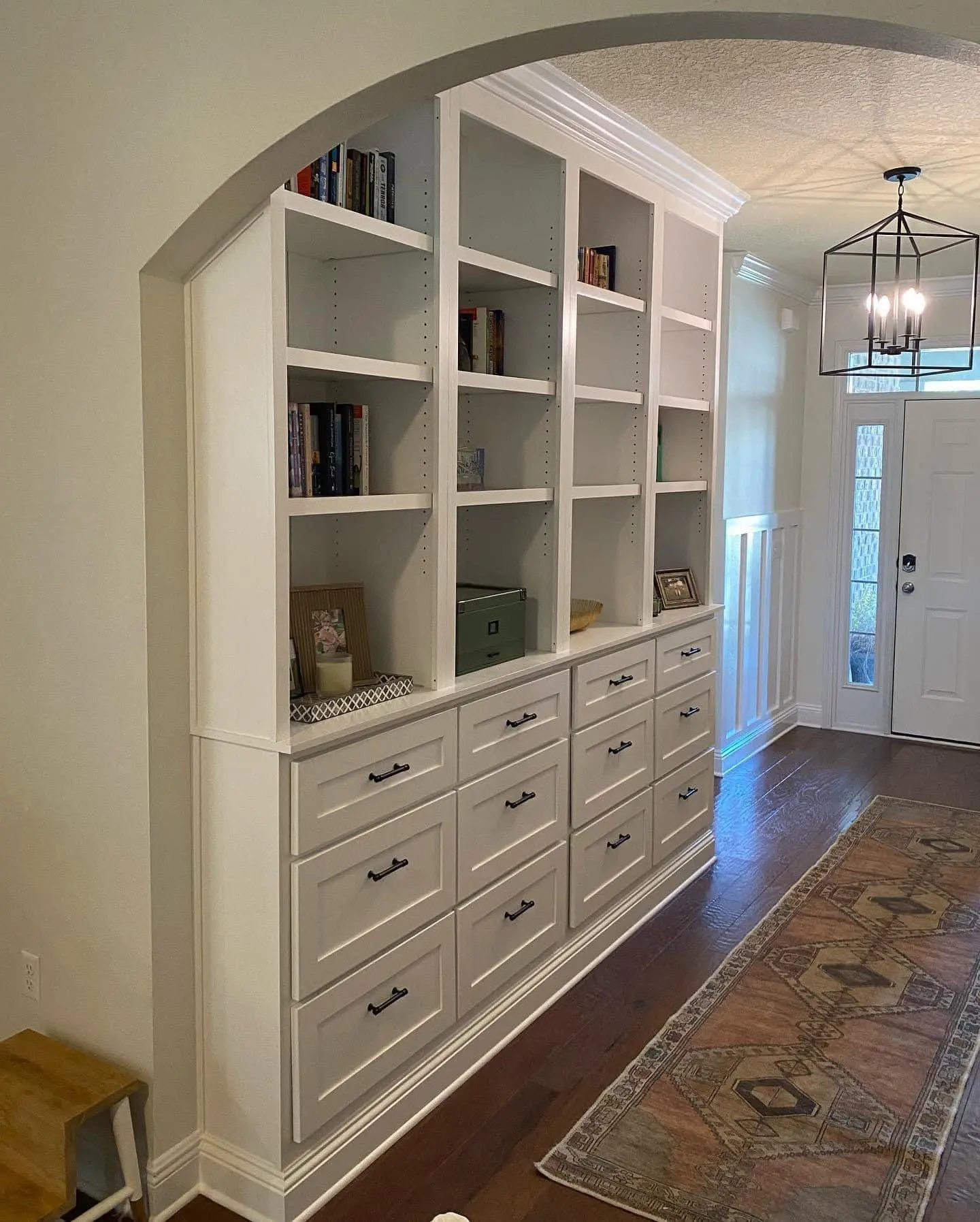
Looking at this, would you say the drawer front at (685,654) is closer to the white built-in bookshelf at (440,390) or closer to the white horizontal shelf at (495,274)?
the white built-in bookshelf at (440,390)

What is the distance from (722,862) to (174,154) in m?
3.35

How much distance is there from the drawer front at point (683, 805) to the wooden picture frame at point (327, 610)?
1.56 metres

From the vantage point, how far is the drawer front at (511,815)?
9.39 ft

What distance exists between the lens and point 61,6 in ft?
7.25

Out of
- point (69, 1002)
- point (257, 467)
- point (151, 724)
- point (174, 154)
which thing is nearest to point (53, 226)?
point (174, 154)

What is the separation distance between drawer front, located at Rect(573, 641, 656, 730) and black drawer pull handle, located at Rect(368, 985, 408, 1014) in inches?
40.7

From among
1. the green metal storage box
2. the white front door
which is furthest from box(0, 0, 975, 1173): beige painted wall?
the white front door

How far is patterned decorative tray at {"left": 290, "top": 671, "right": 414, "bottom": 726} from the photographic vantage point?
242 centimetres

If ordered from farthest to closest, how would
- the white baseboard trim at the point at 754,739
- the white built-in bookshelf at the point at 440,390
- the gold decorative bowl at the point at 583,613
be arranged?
the white baseboard trim at the point at 754,739, the gold decorative bowl at the point at 583,613, the white built-in bookshelf at the point at 440,390

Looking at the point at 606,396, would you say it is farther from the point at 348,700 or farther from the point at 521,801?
the point at 348,700

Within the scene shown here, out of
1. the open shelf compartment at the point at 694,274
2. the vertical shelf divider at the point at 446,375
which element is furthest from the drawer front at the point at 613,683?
the open shelf compartment at the point at 694,274

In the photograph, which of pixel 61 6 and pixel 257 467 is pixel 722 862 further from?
pixel 61 6

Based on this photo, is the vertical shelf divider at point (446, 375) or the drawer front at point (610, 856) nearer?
the vertical shelf divider at point (446, 375)

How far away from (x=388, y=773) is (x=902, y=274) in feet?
14.7
